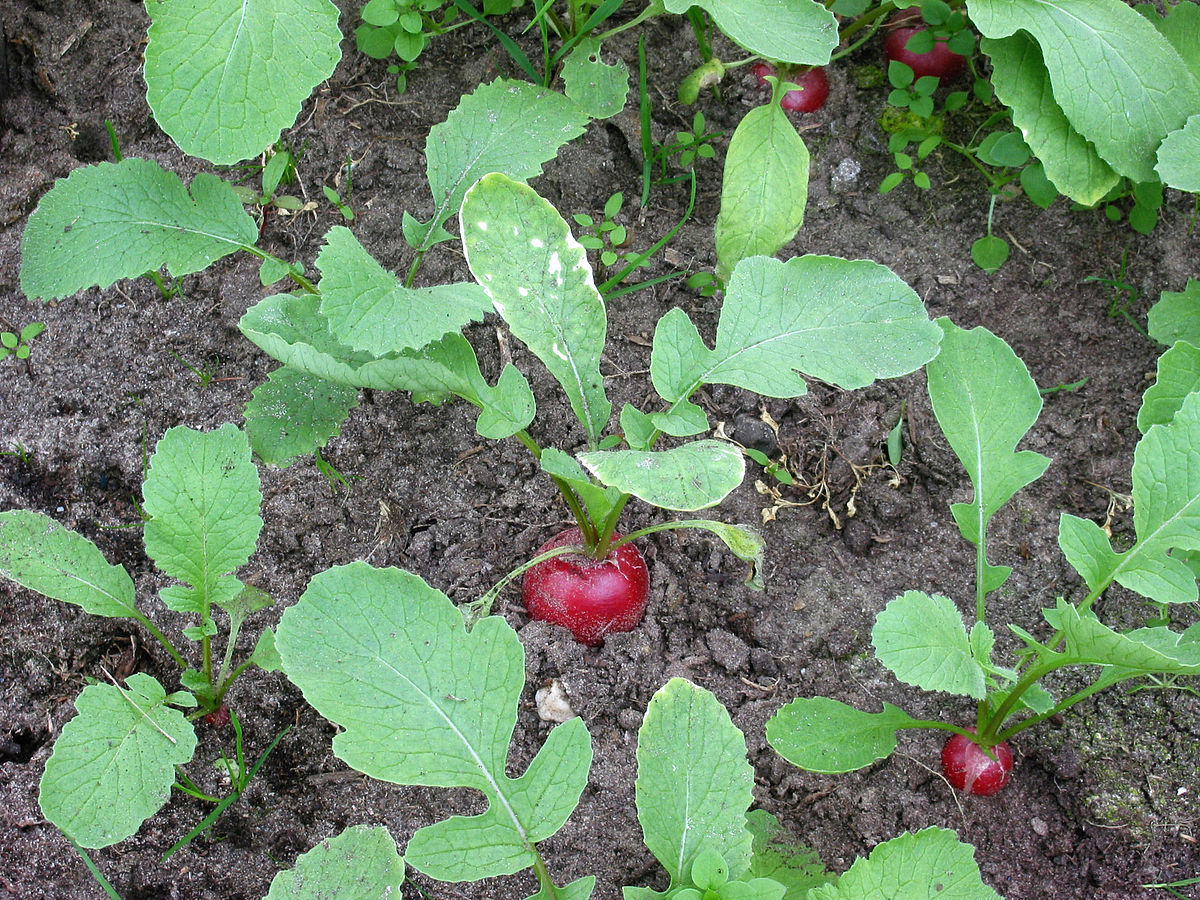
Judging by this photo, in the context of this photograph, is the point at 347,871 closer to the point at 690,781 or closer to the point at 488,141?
the point at 690,781

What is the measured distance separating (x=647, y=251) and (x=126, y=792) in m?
1.59

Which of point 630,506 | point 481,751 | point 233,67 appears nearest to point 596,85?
point 233,67

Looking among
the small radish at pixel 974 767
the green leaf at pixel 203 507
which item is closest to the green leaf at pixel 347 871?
the green leaf at pixel 203 507

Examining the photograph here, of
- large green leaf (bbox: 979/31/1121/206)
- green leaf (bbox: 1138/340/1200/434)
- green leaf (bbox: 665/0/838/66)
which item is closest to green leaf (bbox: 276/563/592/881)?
green leaf (bbox: 665/0/838/66)

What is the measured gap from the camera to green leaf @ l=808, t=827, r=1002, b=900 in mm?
1478

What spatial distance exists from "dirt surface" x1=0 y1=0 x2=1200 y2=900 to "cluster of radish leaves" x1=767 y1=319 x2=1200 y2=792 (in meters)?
0.19

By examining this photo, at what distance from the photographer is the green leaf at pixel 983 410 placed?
196 centimetres

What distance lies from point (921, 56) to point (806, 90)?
0.98 ft

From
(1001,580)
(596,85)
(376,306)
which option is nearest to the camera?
(376,306)

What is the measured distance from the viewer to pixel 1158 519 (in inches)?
69.4

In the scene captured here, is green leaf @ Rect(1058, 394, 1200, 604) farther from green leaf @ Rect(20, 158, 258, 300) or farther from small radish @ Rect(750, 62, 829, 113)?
green leaf @ Rect(20, 158, 258, 300)

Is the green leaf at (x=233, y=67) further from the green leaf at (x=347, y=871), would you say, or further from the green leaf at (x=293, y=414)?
the green leaf at (x=347, y=871)

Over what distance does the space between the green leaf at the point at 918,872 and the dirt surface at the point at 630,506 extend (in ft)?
1.12

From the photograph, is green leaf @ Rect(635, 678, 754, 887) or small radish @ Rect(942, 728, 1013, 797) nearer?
green leaf @ Rect(635, 678, 754, 887)
